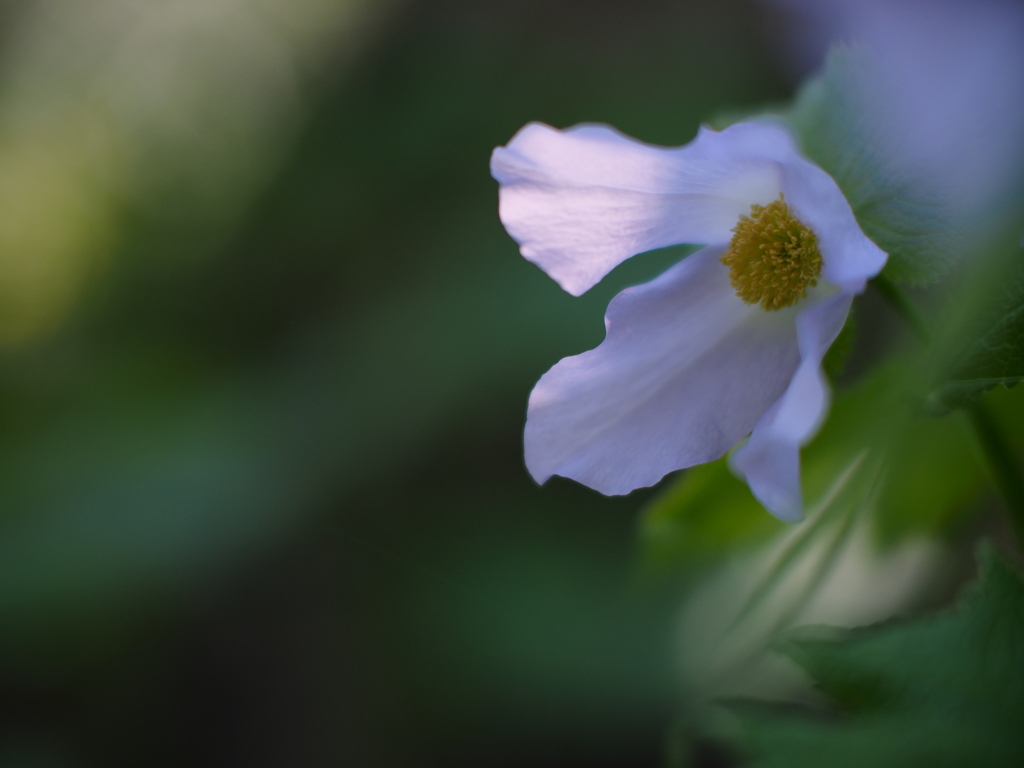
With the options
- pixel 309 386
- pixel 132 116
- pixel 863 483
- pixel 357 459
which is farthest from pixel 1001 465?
pixel 132 116

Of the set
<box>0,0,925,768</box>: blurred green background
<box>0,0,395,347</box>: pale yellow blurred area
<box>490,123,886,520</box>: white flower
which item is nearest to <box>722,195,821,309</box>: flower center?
<box>490,123,886,520</box>: white flower

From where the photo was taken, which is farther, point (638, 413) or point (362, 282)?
point (362, 282)

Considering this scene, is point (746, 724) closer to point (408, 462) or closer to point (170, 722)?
point (408, 462)

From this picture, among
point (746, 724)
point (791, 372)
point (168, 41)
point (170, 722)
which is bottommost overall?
point (170, 722)

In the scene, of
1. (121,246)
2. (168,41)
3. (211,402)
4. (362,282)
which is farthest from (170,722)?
(168,41)

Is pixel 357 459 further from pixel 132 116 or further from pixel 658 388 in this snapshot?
pixel 132 116
